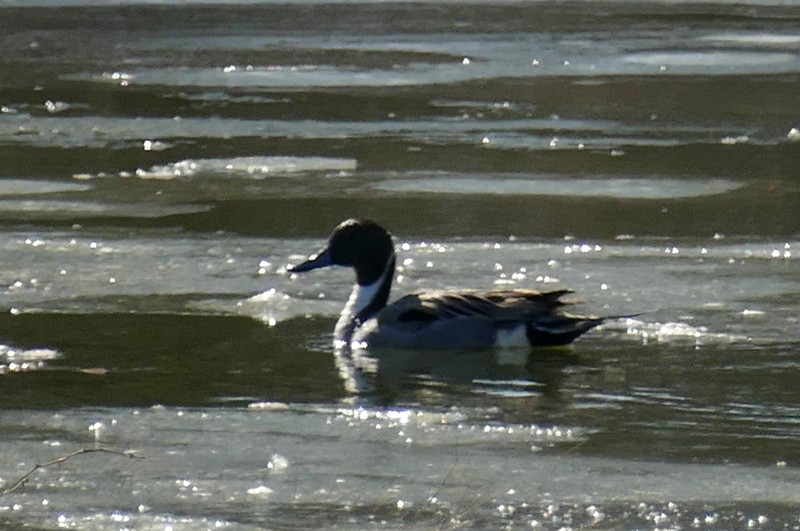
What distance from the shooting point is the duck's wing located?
898cm

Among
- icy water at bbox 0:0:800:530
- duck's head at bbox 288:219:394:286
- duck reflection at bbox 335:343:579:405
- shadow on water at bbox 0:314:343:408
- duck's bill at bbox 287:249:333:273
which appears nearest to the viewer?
icy water at bbox 0:0:800:530

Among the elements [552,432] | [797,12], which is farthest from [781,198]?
[797,12]

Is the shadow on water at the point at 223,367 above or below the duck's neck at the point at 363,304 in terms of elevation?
below

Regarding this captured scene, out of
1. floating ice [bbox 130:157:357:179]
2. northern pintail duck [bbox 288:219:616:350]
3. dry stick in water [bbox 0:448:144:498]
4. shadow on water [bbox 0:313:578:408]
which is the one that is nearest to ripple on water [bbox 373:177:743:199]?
floating ice [bbox 130:157:357:179]

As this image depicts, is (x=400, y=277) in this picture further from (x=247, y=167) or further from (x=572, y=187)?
(x=247, y=167)

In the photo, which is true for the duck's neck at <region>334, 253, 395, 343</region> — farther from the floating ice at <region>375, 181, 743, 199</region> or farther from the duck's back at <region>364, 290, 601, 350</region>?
the floating ice at <region>375, 181, 743, 199</region>

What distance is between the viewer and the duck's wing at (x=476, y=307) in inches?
354

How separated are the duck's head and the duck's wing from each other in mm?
401

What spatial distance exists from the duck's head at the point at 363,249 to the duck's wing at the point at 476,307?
0.40m

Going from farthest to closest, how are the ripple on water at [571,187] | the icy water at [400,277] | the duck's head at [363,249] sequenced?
the ripple on water at [571,187], the duck's head at [363,249], the icy water at [400,277]

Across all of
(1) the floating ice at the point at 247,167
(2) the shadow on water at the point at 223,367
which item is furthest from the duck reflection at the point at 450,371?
(1) the floating ice at the point at 247,167

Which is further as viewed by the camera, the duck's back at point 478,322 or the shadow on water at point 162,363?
the duck's back at point 478,322

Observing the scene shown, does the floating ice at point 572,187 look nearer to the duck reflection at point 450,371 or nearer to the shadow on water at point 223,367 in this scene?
the shadow on water at point 223,367

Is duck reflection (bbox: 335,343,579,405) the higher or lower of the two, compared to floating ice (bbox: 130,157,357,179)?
lower
